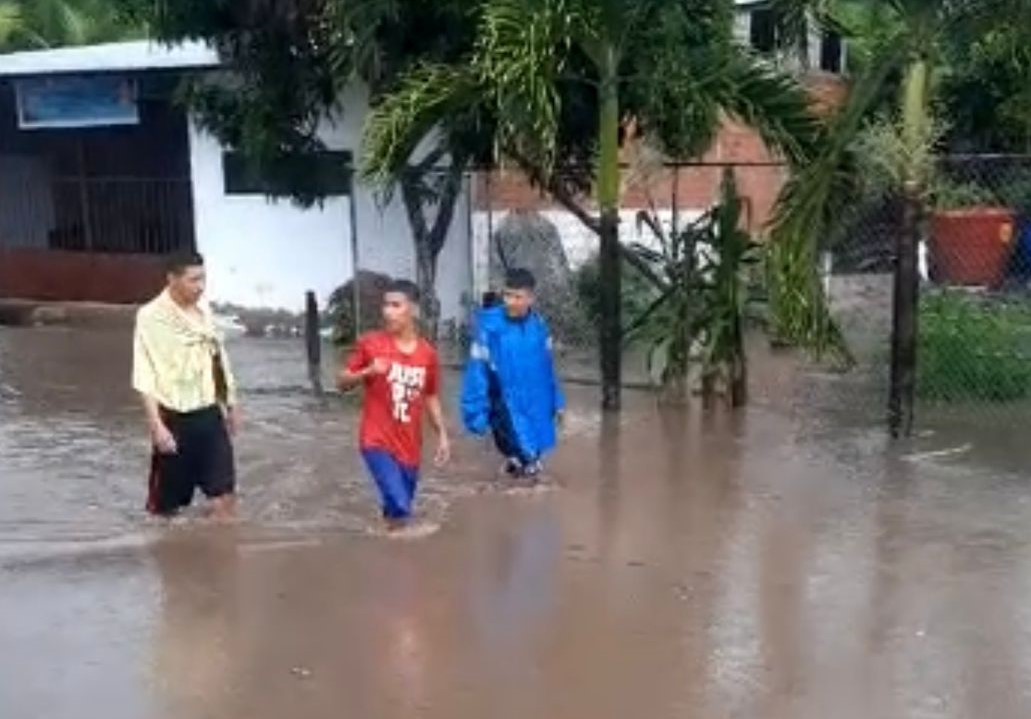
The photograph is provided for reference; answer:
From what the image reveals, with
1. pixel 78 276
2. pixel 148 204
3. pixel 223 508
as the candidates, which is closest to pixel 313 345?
pixel 223 508

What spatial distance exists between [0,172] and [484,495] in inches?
595

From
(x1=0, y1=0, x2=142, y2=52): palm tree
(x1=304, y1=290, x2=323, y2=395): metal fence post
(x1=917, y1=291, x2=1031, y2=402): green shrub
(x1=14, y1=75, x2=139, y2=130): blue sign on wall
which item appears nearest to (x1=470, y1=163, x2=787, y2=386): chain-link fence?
(x1=304, y1=290, x2=323, y2=395): metal fence post

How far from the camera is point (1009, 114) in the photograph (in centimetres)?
1783

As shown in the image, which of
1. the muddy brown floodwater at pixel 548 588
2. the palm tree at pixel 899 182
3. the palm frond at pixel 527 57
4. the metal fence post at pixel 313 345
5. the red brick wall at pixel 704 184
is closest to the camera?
the muddy brown floodwater at pixel 548 588

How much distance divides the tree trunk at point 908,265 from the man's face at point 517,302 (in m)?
2.75

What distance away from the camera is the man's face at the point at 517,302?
31.6 ft

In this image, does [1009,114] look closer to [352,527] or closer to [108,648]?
[352,527]

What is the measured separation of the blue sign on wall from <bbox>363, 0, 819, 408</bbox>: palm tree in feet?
28.8

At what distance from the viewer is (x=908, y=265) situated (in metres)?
11.0

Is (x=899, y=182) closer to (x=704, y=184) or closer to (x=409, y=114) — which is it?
(x=409, y=114)

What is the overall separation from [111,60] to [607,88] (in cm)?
969

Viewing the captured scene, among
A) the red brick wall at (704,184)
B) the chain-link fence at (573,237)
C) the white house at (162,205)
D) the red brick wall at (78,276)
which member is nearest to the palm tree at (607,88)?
the chain-link fence at (573,237)

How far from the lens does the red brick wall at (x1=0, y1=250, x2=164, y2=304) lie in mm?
21156

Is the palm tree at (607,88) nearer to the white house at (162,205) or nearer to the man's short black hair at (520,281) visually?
the man's short black hair at (520,281)
